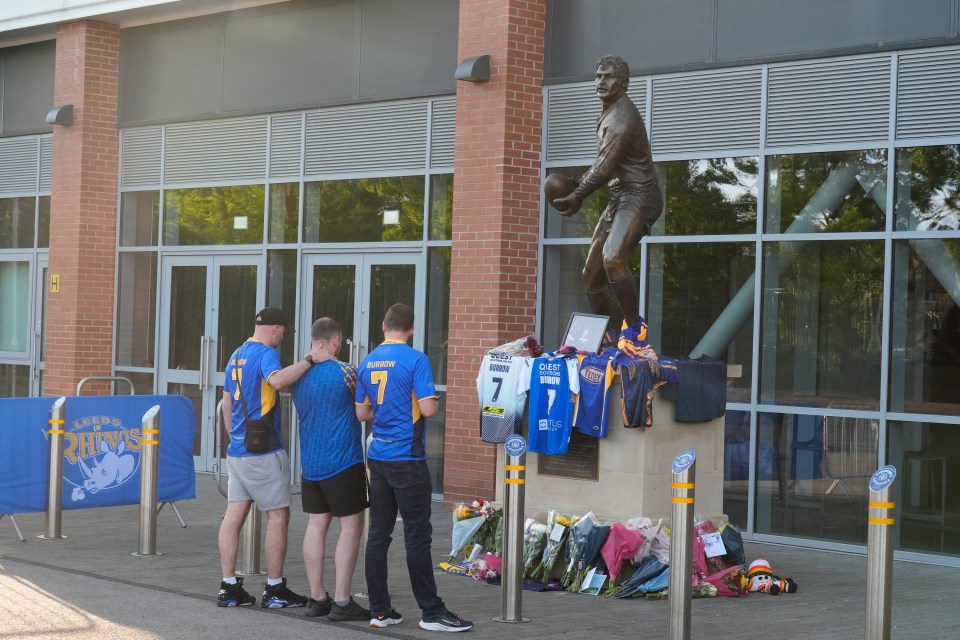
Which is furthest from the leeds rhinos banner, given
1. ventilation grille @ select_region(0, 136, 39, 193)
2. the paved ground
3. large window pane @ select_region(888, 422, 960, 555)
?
ventilation grille @ select_region(0, 136, 39, 193)

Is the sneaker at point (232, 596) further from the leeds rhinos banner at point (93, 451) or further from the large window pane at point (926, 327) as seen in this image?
the large window pane at point (926, 327)

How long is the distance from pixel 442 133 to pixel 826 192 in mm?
4631

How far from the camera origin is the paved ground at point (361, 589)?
312 inches

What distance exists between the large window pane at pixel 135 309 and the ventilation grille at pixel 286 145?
287 centimetres

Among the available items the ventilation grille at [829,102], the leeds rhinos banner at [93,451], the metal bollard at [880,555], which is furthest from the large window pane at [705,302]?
the metal bollard at [880,555]

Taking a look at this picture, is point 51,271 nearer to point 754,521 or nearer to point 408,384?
point 754,521

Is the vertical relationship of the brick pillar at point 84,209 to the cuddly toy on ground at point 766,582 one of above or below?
above

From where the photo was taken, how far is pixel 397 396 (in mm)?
7934

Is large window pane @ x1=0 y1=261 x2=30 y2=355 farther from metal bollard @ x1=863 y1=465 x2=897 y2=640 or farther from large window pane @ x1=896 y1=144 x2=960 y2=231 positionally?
metal bollard @ x1=863 y1=465 x2=897 y2=640

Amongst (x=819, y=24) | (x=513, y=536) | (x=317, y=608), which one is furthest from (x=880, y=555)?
(x=819, y=24)

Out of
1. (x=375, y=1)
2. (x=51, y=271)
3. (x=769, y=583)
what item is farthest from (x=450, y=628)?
(x=51, y=271)

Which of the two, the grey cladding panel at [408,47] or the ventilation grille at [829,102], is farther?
the grey cladding panel at [408,47]

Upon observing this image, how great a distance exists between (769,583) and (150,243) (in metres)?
11.4

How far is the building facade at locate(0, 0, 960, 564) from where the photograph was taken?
11.6m
